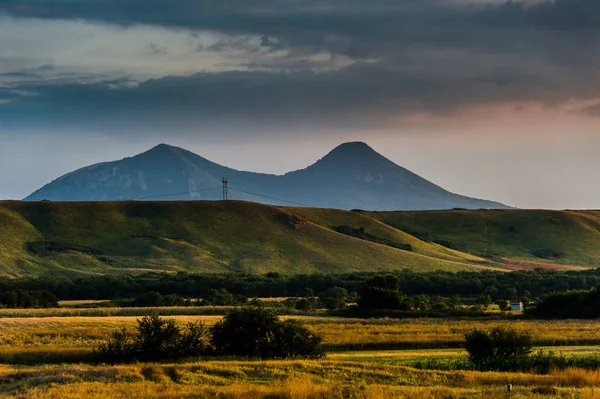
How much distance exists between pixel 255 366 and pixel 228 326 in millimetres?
6713

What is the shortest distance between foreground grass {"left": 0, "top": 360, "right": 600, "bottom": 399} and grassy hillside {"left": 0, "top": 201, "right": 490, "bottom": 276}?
116 metres

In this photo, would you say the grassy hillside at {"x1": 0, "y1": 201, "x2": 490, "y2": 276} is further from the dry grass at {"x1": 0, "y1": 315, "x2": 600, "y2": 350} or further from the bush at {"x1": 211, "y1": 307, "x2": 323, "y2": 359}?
the bush at {"x1": 211, "y1": 307, "x2": 323, "y2": 359}

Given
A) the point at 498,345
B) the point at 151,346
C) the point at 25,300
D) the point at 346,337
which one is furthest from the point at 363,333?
the point at 25,300

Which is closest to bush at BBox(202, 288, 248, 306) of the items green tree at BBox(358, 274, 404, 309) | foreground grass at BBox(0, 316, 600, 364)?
green tree at BBox(358, 274, 404, 309)

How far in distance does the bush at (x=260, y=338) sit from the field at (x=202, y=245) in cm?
10851

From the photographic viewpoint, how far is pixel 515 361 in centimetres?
3741

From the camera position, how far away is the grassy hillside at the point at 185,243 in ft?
518

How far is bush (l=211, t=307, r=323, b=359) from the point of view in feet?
135

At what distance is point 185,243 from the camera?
568 feet

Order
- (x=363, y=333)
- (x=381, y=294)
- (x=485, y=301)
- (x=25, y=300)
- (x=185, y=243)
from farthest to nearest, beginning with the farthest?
(x=185, y=243)
(x=485, y=301)
(x=25, y=300)
(x=381, y=294)
(x=363, y=333)

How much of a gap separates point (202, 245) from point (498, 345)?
13709 cm

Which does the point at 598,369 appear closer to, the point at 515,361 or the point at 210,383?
the point at 515,361

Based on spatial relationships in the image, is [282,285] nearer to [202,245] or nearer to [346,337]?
[202,245]

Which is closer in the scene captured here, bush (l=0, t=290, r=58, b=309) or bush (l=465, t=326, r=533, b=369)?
bush (l=465, t=326, r=533, b=369)
